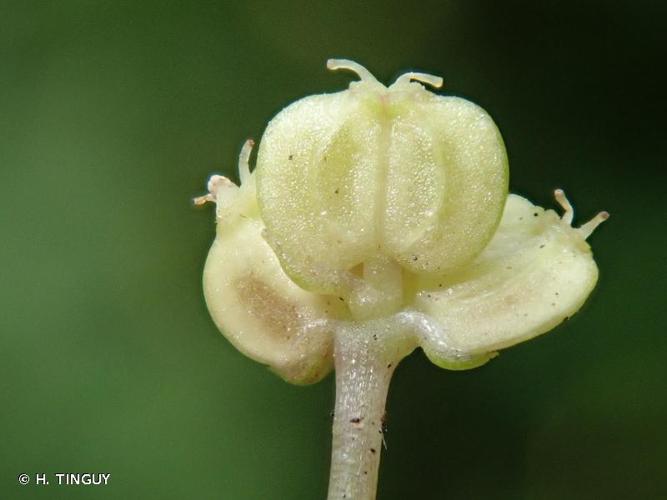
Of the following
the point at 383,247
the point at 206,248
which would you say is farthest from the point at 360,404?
the point at 206,248

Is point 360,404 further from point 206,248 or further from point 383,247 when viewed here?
point 206,248

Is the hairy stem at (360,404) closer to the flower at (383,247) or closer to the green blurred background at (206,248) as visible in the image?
the flower at (383,247)

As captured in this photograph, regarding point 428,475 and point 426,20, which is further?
point 426,20

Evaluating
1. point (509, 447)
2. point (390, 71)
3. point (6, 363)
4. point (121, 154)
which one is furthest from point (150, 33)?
point (509, 447)

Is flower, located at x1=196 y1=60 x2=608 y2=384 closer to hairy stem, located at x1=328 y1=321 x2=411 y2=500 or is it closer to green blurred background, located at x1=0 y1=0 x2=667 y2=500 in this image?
hairy stem, located at x1=328 y1=321 x2=411 y2=500

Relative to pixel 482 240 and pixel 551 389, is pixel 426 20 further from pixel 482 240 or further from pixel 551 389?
pixel 482 240

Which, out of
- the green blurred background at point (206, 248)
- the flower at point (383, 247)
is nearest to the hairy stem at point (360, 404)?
the flower at point (383, 247)
